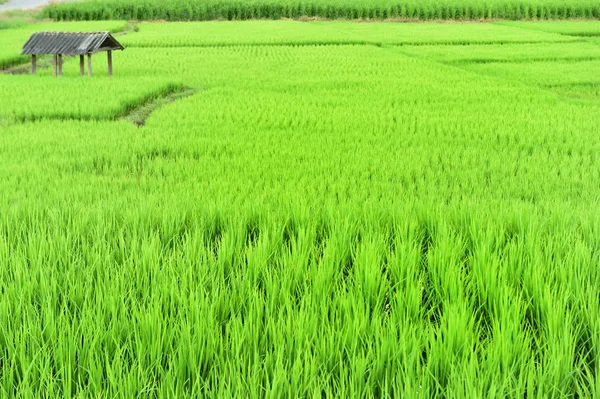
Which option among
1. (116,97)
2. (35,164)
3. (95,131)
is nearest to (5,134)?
(95,131)

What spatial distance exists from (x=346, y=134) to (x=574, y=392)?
560 cm

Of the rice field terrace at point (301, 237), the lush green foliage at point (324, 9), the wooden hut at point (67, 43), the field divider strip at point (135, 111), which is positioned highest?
the lush green foliage at point (324, 9)

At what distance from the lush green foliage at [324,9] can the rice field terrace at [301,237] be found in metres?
28.0

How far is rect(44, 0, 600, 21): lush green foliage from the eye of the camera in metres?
37.3

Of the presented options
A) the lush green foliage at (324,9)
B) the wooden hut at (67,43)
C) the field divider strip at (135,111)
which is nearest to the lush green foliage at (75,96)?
the field divider strip at (135,111)

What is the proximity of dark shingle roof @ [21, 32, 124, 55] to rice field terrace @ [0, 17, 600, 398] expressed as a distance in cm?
73

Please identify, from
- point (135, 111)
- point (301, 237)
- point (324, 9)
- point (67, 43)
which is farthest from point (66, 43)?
point (324, 9)

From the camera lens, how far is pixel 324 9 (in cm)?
3909

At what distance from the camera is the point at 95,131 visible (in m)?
6.91

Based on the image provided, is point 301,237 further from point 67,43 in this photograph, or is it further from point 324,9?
point 324,9

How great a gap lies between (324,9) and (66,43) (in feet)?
99.3

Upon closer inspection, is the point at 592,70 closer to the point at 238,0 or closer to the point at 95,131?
the point at 95,131

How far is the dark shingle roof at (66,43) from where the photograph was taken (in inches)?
465

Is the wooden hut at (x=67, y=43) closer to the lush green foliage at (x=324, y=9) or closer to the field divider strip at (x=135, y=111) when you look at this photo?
the field divider strip at (x=135, y=111)
